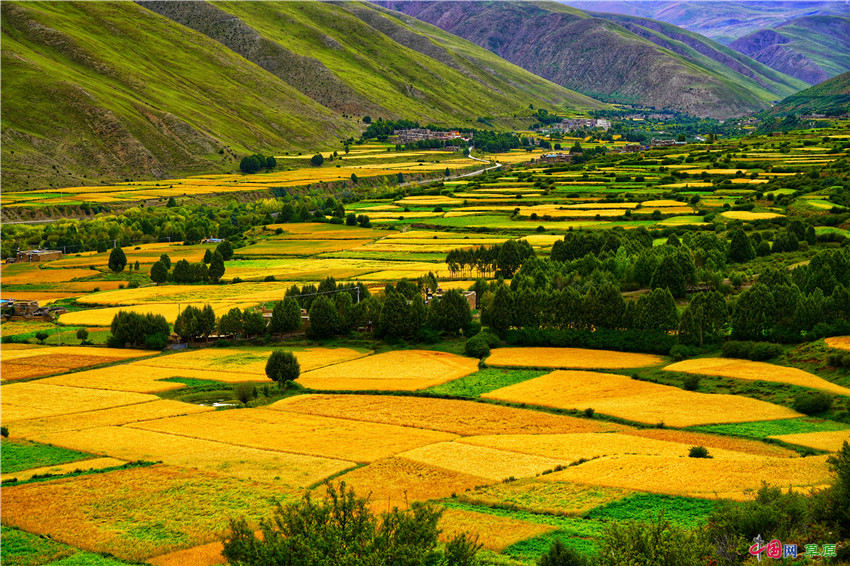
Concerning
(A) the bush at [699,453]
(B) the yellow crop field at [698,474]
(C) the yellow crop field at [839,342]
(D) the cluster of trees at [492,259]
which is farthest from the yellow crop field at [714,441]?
(D) the cluster of trees at [492,259]

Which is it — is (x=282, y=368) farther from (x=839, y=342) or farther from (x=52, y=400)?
(x=839, y=342)

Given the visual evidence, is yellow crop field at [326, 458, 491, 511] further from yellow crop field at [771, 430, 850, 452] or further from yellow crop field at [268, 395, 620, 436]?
yellow crop field at [771, 430, 850, 452]

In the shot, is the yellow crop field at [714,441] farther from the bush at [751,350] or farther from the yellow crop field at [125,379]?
the yellow crop field at [125,379]

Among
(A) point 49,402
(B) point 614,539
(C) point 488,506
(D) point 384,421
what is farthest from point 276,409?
(B) point 614,539

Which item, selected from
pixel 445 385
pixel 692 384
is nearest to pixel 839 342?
pixel 692 384

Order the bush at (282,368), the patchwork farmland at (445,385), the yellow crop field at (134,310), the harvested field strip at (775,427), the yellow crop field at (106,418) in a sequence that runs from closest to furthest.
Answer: the patchwork farmland at (445,385), the harvested field strip at (775,427), the yellow crop field at (106,418), the bush at (282,368), the yellow crop field at (134,310)
